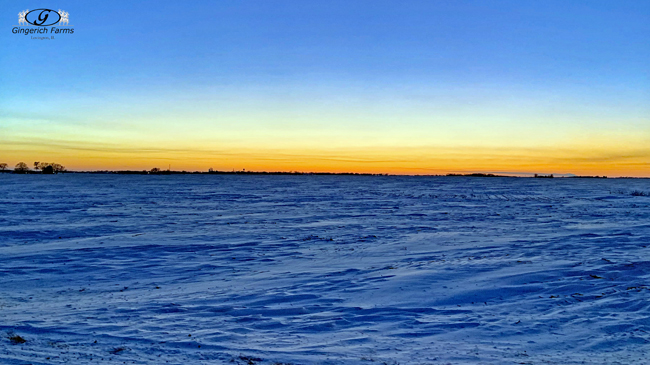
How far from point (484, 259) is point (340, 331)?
6547mm

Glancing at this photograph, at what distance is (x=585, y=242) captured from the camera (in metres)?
14.3

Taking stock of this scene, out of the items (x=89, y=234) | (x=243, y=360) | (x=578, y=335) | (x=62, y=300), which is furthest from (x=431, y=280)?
(x=89, y=234)

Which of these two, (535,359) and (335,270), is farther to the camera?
(335,270)

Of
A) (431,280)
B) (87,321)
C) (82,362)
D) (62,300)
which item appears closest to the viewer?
(82,362)

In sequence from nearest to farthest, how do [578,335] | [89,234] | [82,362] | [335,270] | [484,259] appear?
[82,362] → [578,335] → [335,270] → [484,259] → [89,234]

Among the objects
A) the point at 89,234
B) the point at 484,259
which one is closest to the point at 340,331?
the point at 484,259

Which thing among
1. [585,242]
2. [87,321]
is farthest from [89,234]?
[585,242]

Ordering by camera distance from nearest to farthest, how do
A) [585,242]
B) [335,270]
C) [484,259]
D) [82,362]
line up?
1. [82,362]
2. [335,270]
3. [484,259]
4. [585,242]

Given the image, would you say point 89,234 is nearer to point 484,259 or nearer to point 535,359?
point 484,259

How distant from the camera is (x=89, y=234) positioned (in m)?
16.6

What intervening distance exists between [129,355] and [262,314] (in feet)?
7.49

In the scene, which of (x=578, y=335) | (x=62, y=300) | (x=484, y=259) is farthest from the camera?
(x=484, y=259)

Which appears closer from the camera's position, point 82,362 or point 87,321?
point 82,362

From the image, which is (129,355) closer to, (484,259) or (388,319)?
(388,319)
